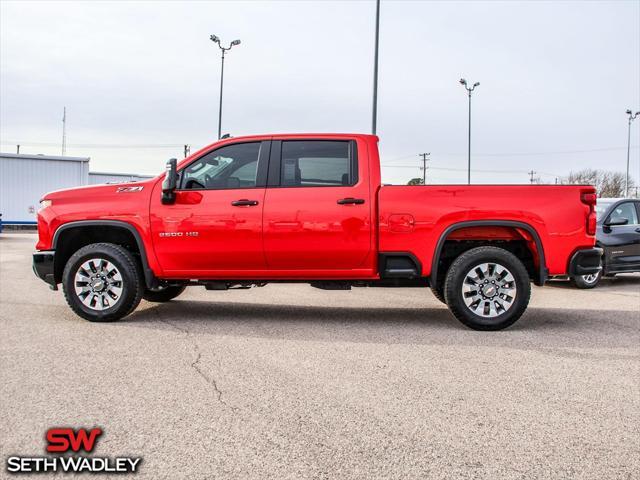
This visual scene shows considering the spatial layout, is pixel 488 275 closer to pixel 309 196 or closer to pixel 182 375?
pixel 309 196

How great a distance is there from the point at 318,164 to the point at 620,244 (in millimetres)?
7025

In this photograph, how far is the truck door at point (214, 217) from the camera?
693 cm

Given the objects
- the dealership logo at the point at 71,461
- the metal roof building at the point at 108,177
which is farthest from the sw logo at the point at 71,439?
the metal roof building at the point at 108,177

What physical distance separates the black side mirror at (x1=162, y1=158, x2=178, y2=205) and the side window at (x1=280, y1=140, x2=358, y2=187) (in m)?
1.16

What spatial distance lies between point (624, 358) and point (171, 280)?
4.76 m

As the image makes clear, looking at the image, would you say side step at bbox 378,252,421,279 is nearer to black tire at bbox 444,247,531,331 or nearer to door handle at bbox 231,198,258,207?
black tire at bbox 444,247,531,331

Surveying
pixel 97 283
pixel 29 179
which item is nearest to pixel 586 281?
pixel 97 283

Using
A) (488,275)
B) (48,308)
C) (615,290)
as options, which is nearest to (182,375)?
(488,275)

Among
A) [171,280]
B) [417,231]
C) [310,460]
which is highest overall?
[417,231]

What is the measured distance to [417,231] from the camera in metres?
6.80

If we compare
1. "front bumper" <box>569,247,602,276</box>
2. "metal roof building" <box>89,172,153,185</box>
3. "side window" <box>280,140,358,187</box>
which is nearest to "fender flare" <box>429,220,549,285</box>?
"front bumper" <box>569,247,602,276</box>

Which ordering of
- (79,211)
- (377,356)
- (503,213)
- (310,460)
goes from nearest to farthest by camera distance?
(310,460) < (377,356) < (503,213) < (79,211)

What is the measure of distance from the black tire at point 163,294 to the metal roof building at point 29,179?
28.9 metres

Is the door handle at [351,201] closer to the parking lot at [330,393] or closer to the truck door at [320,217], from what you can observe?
the truck door at [320,217]
